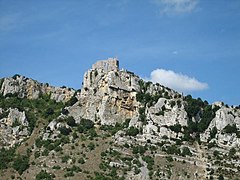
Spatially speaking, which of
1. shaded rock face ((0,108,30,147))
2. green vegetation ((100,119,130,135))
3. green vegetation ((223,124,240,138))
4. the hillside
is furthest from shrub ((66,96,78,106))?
green vegetation ((223,124,240,138))

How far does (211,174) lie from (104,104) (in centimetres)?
2852

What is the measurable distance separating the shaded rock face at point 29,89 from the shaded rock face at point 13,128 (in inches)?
465

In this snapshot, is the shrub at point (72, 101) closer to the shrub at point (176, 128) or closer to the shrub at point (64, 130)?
the shrub at point (64, 130)

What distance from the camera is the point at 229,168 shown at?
94.1 meters

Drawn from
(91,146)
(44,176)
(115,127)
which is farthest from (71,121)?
(44,176)

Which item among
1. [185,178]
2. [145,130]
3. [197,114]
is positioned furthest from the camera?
[197,114]

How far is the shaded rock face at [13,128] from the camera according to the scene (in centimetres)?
10594

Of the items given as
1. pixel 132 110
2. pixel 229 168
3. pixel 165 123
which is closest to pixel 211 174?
pixel 229 168

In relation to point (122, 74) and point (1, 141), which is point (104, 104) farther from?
point (1, 141)

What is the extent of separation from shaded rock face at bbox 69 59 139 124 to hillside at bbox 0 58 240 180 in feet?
0.67

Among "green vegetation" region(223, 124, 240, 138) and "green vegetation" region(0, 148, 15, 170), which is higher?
"green vegetation" region(223, 124, 240, 138)

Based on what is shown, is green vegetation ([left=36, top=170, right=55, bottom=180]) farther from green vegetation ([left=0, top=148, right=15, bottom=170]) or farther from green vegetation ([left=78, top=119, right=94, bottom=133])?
green vegetation ([left=78, top=119, right=94, bottom=133])

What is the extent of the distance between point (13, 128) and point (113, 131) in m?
19.8

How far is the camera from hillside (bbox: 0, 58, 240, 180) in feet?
307
